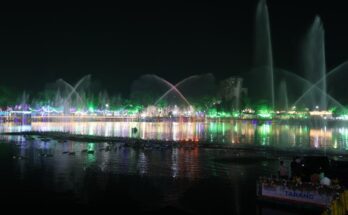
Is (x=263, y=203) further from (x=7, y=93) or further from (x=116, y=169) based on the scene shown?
(x=7, y=93)

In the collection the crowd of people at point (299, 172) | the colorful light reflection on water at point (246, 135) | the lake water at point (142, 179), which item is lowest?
the lake water at point (142, 179)

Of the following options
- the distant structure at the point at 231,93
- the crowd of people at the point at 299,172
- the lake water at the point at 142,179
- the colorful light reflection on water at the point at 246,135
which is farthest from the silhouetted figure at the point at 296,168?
the distant structure at the point at 231,93

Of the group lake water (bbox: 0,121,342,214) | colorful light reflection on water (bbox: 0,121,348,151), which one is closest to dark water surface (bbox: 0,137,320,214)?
lake water (bbox: 0,121,342,214)

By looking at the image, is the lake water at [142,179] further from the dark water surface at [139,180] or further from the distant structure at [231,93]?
the distant structure at [231,93]

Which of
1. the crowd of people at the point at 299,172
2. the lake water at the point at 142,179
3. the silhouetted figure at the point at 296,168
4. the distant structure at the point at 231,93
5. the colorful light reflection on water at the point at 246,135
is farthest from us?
the distant structure at the point at 231,93

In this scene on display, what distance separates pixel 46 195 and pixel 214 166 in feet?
38.9

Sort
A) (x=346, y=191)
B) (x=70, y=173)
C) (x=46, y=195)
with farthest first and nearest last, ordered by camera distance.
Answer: (x=70, y=173) < (x=46, y=195) < (x=346, y=191)

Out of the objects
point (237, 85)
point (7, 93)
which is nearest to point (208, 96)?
point (237, 85)

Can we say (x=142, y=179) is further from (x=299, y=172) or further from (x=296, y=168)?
(x=299, y=172)

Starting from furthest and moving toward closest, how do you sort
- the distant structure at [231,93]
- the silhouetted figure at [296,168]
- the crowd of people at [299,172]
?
the distant structure at [231,93], the silhouetted figure at [296,168], the crowd of people at [299,172]

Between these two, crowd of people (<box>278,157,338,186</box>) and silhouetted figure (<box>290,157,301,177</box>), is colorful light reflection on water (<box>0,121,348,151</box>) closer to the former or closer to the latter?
silhouetted figure (<box>290,157,301,177</box>)

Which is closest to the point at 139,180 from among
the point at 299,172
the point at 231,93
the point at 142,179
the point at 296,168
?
the point at 142,179

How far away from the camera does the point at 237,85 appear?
181 meters

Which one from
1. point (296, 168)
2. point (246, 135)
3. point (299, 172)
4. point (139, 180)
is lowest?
point (139, 180)
